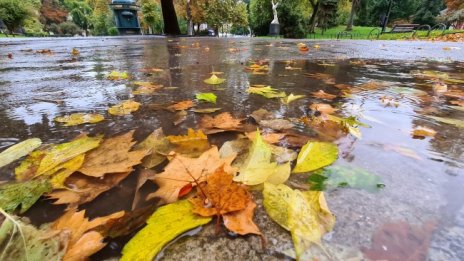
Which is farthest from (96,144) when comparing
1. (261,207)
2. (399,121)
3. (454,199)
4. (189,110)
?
(399,121)

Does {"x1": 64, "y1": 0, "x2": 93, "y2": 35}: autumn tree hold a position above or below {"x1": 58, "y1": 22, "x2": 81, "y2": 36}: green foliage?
above

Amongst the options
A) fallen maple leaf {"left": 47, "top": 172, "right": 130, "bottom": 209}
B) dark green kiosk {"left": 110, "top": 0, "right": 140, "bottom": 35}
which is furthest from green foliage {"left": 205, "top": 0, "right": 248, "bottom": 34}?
fallen maple leaf {"left": 47, "top": 172, "right": 130, "bottom": 209}

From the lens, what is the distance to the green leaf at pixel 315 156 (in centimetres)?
73

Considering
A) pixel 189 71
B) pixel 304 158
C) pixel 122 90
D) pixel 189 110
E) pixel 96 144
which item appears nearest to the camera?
pixel 304 158

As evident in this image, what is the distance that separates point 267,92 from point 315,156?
2.73 feet

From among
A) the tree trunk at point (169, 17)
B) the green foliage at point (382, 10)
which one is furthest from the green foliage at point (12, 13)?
the green foliage at point (382, 10)

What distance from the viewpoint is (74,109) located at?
1.27m

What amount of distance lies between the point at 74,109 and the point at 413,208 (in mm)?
1359

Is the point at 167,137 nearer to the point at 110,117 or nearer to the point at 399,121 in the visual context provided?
the point at 110,117

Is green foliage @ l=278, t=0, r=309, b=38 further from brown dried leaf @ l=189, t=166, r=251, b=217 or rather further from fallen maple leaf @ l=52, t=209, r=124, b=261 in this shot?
fallen maple leaf @ l=52, t=209, r=124, b=261

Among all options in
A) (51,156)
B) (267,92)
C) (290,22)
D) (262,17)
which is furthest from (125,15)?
(51,156)

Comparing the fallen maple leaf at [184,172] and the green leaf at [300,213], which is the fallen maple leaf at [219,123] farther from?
the green leaf at [300,213]

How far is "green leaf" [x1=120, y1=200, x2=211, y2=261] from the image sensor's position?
46 centimetres

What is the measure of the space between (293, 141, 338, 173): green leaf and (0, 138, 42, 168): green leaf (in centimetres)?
82
